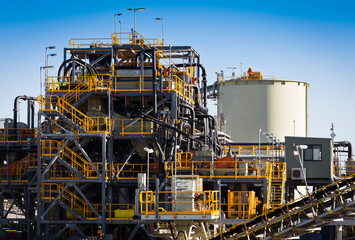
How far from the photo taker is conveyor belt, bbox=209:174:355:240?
4253cm

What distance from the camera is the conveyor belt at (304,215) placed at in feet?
140

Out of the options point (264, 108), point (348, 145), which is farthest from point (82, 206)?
point (264, 108)

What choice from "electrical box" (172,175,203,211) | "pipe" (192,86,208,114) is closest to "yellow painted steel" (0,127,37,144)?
"pipe" (192,86,208,114)

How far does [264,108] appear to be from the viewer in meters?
82.4

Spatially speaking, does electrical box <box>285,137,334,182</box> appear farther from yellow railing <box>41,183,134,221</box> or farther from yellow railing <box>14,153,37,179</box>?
yellow railing <box>14,153,37,179</box>

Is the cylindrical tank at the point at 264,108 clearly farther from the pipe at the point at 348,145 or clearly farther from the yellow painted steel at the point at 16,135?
the yellow painted steel at the point at 16,135

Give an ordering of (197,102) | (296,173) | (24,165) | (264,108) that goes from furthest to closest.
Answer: (264,108) < (197,102) < (24,165) < (296,173)

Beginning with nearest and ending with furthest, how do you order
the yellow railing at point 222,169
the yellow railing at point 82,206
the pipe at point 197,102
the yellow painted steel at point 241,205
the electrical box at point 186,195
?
the electrical box at point 186,195, the yellow painted steel at point 241,205, the yellow railing at point 222,169, the yellow railing at point 82,206, the pipe at point 197,102

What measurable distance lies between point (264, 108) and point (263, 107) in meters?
0.15

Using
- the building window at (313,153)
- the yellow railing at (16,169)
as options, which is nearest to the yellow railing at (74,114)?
the yellow railing at (16,169)

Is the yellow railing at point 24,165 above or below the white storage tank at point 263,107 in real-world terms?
below

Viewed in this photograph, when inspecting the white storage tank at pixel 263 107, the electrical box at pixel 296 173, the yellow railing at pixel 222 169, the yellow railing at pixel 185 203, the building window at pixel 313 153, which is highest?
the white storage tank at pixel 263 107

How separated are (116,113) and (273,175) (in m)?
11.2

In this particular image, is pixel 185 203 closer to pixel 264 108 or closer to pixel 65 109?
pixel 65 109
